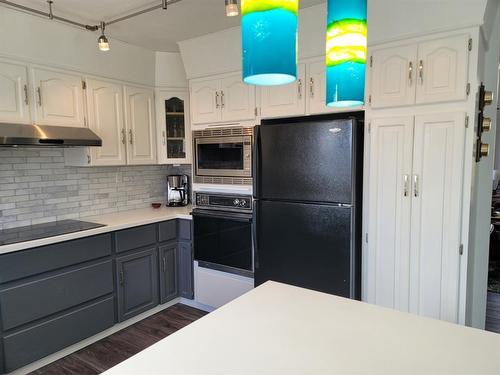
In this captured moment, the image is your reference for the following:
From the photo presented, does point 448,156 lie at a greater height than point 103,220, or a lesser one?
greater

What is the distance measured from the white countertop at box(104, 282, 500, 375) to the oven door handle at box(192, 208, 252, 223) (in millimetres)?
1594

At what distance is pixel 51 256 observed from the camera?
2359 mm

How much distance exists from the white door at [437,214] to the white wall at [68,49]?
254 cm

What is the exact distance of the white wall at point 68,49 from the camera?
242 centimetres

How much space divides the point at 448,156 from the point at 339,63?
1.38 metres

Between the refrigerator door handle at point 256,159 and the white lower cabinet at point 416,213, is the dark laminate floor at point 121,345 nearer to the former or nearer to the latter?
the refrigerator door handle at point 256,159

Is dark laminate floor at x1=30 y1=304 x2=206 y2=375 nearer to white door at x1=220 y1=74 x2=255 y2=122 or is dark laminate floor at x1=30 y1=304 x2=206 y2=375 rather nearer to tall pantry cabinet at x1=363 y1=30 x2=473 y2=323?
tall pantry cabinet at x1=363 y1=30 x2=473 y2=323

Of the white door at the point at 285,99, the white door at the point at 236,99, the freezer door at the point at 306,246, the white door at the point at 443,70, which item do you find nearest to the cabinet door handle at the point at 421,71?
the white door at the point at 443,70

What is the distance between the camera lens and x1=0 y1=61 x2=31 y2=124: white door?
239cm

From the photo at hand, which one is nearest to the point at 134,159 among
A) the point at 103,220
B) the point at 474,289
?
the point at 103,220

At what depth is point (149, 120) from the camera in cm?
344

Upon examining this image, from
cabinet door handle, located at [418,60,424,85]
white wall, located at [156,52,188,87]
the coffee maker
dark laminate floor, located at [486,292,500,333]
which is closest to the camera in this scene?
cabinet door handle, located at [418,60,424,85]

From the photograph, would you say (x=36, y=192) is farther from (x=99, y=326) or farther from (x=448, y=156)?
(x=448, y=156)

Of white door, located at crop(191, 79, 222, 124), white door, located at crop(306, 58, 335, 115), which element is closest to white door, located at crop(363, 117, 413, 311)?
white door, located at crop(306, 58, 335, 115)
